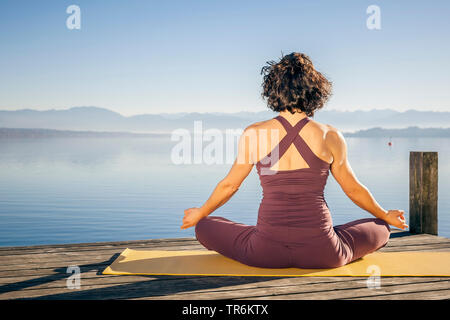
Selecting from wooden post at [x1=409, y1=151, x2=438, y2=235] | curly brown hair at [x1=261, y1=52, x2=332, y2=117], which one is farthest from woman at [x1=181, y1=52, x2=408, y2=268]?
wooden post at [x1=409, y1=151, x2=438, y2=235]

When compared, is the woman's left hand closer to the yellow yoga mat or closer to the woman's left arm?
the woman's left arm

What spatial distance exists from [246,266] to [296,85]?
4.20 feet

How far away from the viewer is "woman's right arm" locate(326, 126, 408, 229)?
113 inches

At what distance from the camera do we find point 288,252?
116 inches

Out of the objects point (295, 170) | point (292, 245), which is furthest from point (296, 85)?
point (292, 245)

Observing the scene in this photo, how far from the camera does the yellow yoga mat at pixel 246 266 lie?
301 centimetres

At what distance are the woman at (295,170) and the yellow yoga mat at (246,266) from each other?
0.10 metres

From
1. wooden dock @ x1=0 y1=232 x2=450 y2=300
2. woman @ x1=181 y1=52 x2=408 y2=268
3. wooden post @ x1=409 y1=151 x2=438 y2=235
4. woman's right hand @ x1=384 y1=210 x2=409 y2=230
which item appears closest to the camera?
wooden dock @ x1=0 y1=232 x2=450 y2=300

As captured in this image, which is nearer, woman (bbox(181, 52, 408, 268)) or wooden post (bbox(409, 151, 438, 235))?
woman (bbox(181, 52, 408, 268))

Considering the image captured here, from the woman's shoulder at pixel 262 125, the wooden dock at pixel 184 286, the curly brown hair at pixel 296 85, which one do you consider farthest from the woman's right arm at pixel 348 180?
the wooden dock at pixel 184 286

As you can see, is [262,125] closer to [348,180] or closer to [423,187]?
[348,180]

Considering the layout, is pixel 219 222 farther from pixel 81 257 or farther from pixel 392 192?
pixel 392 192
